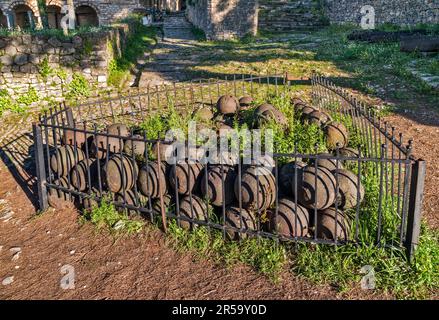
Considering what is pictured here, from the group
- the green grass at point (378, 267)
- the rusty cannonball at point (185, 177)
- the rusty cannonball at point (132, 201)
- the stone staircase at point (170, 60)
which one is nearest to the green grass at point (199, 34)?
the stone staircase at point (170, 60)

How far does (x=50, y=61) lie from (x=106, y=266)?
25.0 feet

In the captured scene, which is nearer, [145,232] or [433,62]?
[145,232]

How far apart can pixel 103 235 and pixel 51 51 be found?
23.4 feet

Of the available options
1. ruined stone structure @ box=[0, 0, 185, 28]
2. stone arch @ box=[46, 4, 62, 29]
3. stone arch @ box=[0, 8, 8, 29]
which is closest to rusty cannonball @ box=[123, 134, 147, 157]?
ruined stone structure @ box=[0, 0, 185, 28]

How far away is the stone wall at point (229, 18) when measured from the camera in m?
17.2

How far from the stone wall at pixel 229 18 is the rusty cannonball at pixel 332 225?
1498cm

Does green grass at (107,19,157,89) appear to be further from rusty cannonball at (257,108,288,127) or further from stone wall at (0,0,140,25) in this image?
stone wall at (0,0,140,25)

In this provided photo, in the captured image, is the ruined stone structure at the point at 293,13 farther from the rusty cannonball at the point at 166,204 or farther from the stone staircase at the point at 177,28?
the rusty cannonball at the point at 166,204

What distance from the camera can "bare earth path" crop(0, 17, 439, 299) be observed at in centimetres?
340

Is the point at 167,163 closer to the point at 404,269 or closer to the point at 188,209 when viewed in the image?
the point at 188,209

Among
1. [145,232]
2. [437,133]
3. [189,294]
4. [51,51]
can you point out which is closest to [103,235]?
[145,232]

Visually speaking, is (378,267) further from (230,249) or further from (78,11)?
(78,11)

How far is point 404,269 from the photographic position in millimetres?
3418
